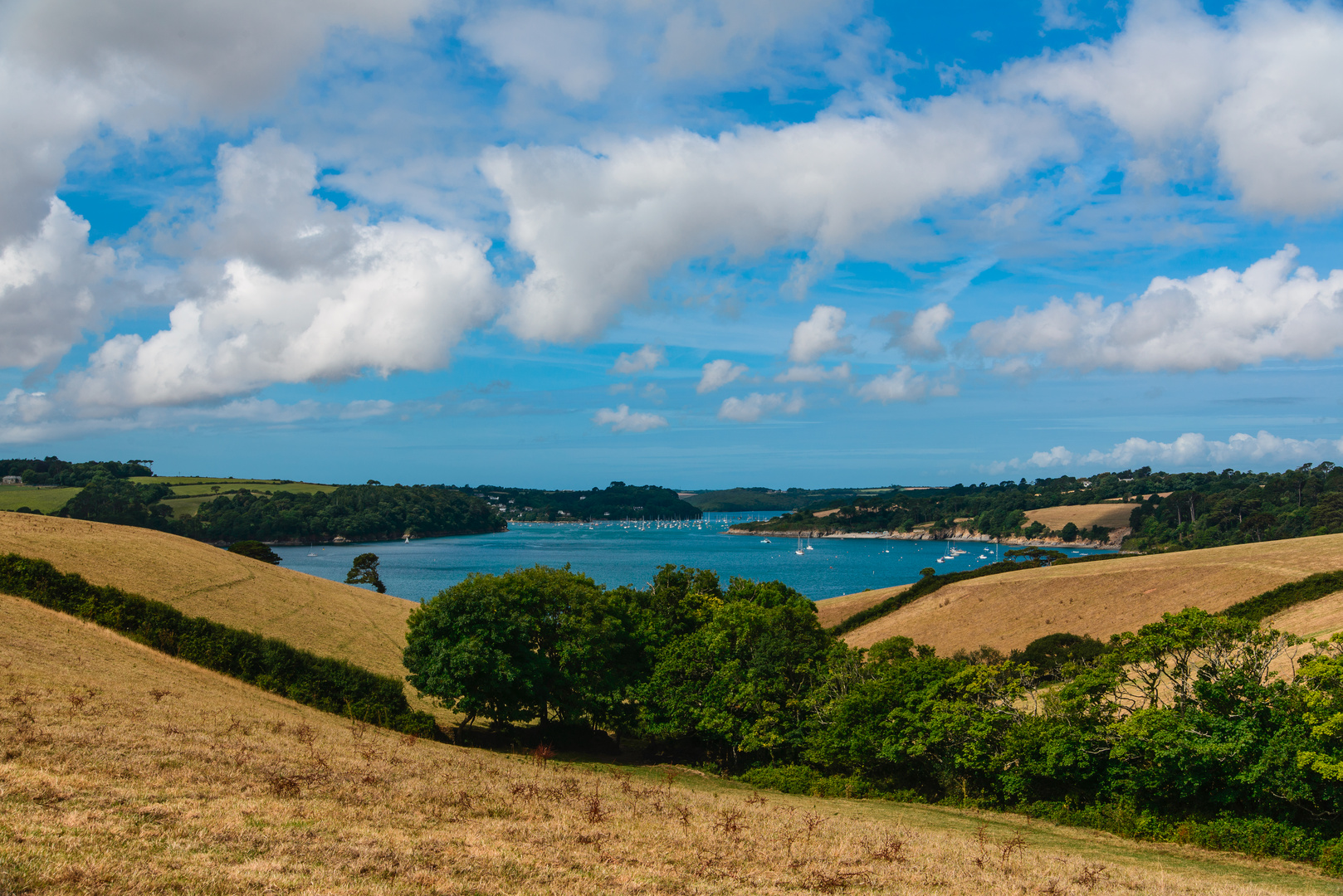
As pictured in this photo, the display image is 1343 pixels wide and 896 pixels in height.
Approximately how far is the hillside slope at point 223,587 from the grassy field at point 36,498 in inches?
5655

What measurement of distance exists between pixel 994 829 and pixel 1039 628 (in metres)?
44.4

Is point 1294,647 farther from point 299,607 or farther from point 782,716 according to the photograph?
point 299,607

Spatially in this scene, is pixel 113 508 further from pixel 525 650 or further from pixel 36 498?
pixel 525 650

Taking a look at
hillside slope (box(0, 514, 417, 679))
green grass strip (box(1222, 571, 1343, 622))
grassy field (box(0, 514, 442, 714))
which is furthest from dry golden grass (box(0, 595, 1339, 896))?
green grass strip (box(1222, 571, 1343, 622))

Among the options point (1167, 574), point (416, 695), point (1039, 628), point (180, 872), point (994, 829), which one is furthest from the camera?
point (1167, 574)

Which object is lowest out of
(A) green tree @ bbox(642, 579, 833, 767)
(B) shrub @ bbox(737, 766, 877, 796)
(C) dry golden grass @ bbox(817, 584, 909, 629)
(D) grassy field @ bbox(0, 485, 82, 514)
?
(C) dry golden grass @ bbox(817, 584, 909, 629)

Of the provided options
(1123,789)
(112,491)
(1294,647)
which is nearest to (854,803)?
(1123,789)

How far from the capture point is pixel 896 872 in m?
14.3

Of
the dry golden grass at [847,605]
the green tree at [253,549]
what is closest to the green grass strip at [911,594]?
the dry golden grass at [847,605]

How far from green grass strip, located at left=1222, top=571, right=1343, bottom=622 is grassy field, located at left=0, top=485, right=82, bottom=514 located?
202m

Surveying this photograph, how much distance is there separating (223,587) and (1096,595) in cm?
6732

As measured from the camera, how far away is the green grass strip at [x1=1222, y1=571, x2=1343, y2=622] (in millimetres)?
52625

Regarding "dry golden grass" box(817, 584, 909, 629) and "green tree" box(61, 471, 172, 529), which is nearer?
"dry golden grass" box(817, 584, 909, 629)

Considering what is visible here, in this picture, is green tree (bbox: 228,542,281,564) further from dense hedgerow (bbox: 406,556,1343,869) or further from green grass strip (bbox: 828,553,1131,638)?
green grass strip (bbox: 828,553,1131,638)
